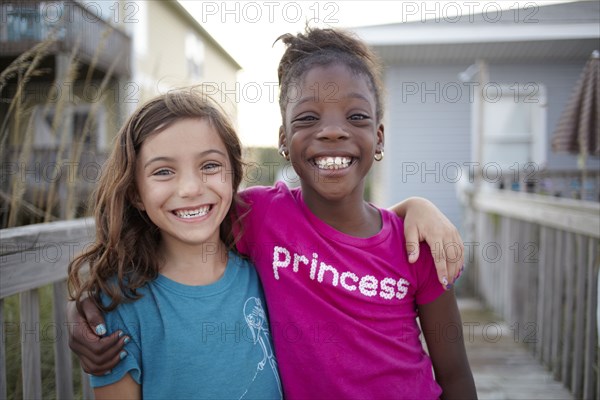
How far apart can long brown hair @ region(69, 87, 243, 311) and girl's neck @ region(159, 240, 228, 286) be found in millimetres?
38

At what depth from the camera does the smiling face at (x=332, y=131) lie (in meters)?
1.71

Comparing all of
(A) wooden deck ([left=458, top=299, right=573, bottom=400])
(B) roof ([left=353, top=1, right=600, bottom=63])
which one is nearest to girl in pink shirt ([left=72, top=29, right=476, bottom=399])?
(A) wooden deck ([left=458, top=299, right=573, bottom=400])

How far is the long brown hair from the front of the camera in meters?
1.59

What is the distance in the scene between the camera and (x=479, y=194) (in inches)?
246

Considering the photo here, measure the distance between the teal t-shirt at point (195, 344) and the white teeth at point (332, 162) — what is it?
0.48 meters

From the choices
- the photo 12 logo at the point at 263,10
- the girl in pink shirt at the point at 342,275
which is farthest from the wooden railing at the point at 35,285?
the photo 12 logo at the point at 263,10

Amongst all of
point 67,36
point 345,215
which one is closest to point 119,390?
point 345,215

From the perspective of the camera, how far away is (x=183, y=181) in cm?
162

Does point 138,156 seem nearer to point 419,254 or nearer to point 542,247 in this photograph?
point 419,254

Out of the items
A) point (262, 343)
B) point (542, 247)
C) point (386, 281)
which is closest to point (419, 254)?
point (386, 281)

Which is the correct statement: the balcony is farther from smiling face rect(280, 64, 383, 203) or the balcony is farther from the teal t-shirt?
the teal t-shirt

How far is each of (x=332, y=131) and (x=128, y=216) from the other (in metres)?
0.75

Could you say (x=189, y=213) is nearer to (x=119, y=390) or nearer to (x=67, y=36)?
(x=119, y=390)

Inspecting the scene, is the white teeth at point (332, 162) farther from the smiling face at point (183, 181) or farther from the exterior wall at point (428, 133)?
the exterior wall at point (428, 133)
